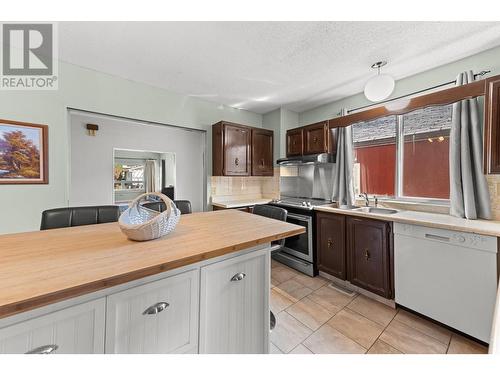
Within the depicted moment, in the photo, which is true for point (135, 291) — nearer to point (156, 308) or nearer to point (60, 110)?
point (156, 308)

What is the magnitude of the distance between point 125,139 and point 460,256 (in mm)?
3684

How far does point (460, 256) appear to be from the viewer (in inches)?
61.9

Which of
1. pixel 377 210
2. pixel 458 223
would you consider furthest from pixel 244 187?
pixel 458 223

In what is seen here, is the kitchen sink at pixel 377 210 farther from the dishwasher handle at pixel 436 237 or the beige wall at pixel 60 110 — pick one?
the beige wall at pixel 60 110

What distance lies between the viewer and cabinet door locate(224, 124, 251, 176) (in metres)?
3.06

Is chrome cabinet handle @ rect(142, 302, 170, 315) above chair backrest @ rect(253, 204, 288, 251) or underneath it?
underneath

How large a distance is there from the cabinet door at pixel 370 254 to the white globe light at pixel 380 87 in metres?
1.30

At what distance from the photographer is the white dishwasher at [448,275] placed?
4.79 feet

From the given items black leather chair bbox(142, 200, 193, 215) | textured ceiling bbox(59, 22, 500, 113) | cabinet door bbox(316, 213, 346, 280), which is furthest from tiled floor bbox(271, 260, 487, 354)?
textured ceiling bbox(59, 22, 500, 113)

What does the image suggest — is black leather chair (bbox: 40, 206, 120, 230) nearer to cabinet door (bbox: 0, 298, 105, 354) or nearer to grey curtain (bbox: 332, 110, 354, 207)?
cabinet door (bbox: 0, 298, 105, 354)

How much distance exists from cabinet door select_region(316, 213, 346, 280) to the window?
0.82 meters
